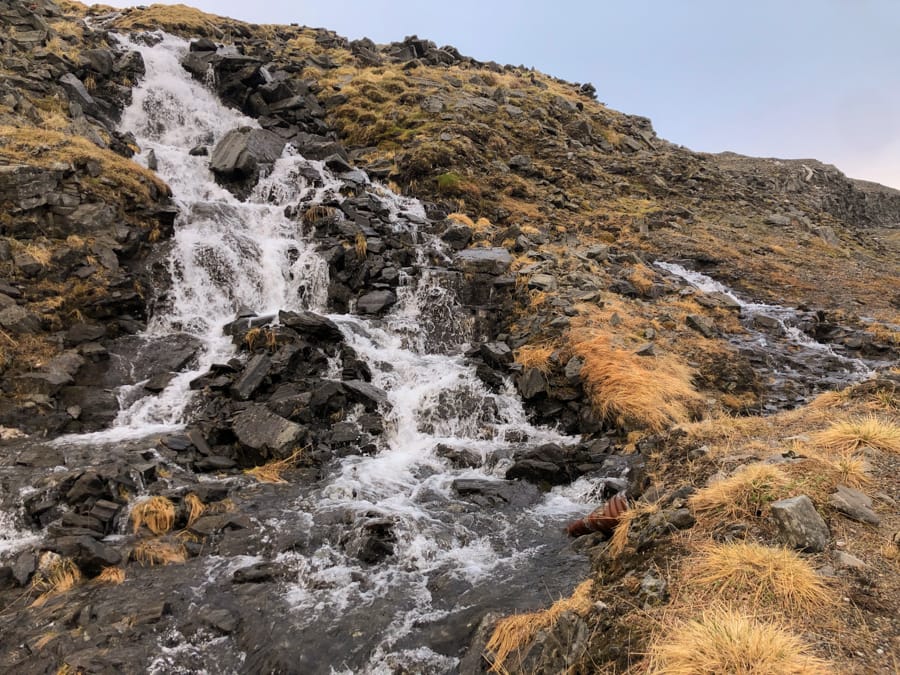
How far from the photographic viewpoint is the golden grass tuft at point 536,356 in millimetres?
11484

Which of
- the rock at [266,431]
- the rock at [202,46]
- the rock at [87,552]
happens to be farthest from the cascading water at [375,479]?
the rock at [202,46]

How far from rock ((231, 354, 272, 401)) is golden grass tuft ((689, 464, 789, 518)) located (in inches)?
327

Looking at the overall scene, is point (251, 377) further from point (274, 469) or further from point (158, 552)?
point (158, 552)

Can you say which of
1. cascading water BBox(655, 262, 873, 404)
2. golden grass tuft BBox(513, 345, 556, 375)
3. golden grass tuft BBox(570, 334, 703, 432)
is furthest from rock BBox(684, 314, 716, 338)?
golden grass tuft BBox(513, 345, 556, 375)

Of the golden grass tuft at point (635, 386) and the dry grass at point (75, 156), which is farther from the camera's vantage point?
the dry grass at point (75, 156)

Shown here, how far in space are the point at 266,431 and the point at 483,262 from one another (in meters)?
7.86

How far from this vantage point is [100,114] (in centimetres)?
1858

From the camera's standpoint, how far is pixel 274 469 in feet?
30.0

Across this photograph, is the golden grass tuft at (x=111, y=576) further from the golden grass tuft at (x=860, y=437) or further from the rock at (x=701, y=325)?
the rock at (x=701, y=325)

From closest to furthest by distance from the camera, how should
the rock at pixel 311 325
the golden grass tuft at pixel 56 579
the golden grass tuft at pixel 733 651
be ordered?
the golden grass tuft at pixel 733 651
the golden grass tuft at pixel 56 579
the rock at pixel 311 325

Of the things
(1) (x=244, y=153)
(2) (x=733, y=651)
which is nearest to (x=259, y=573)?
(2) (x=733, y=651)

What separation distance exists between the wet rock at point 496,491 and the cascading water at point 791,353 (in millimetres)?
6335

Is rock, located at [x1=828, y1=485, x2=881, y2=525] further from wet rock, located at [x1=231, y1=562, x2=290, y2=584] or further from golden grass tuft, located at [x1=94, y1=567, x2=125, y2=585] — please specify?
golden grass tuft, located at [x1=94, y1=567, x2=125, y2=585]

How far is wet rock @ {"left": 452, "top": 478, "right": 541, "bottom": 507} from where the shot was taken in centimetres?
850
